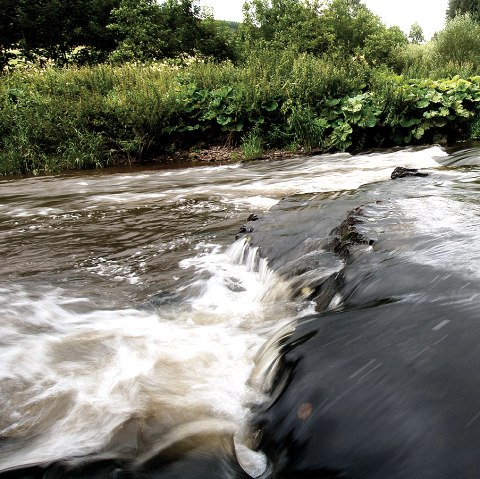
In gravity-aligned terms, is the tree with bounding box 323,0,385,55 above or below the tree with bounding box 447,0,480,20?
below

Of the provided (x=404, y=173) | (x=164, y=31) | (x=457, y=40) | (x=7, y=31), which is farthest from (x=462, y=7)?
(x=404, y=173)

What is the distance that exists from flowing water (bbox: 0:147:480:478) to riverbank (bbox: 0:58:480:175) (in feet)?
16.3

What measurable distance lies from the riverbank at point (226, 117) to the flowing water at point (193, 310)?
195 inches

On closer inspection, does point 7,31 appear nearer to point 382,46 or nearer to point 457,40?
point 382,46

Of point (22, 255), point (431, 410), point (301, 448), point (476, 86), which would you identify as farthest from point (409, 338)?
point (476, 86)

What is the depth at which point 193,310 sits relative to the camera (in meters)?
2.81

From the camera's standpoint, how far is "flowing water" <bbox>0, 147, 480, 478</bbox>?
1.63 meters

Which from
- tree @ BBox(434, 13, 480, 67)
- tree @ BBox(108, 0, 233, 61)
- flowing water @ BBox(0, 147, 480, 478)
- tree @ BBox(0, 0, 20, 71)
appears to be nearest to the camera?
flowing water @ BBox(0, 147, 480, 478)

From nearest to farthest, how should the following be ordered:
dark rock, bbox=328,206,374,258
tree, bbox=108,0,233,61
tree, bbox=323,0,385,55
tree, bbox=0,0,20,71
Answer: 1. dark rock, bbox=328,206,374,258
2. tree, bbox=108,0,233,61
3. tree, bbox=0,0,20,71
4. tree, bbox=323,0,385,55

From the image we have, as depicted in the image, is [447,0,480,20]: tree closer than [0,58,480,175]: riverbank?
No

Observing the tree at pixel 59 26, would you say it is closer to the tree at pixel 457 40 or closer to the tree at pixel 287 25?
the tree at pixel 287 25

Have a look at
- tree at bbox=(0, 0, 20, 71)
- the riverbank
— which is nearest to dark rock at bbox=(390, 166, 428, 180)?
the riverbank

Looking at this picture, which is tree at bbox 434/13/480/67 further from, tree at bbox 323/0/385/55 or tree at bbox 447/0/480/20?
tree at bbox 447/0/480/20

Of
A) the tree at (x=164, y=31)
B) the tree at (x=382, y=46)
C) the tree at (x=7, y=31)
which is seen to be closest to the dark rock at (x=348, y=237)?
the tree at (x=164, y=31)
